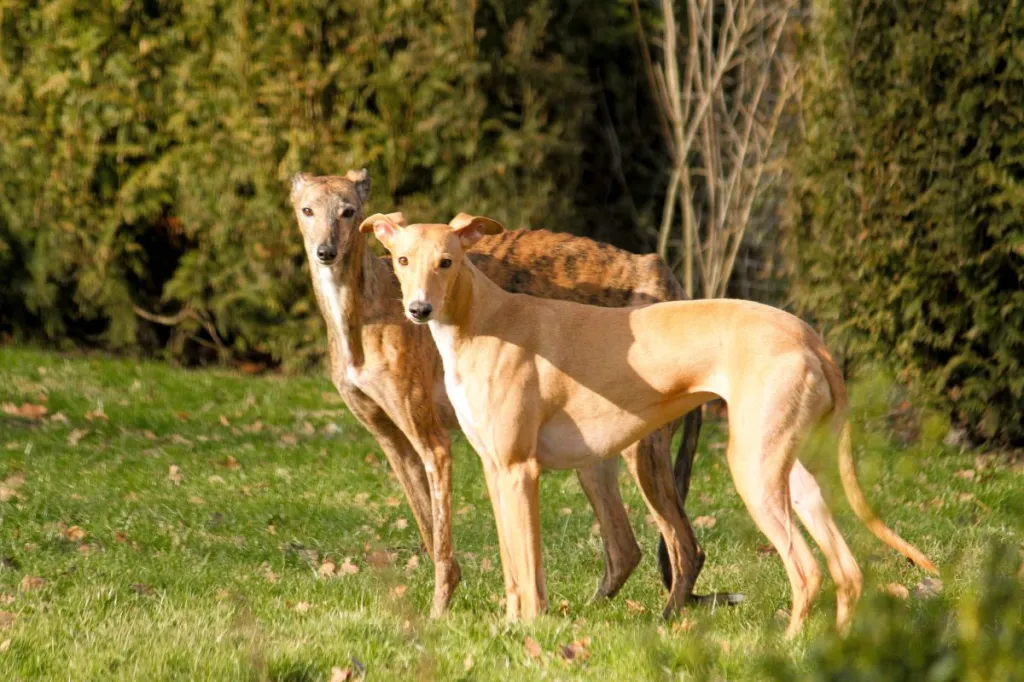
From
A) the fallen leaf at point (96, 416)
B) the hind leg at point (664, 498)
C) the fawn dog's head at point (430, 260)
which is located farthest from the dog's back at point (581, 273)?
the fallen leaf at point (96, 416)

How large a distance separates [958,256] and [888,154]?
881 mm

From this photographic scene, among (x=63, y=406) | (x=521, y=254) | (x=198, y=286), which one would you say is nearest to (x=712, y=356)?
(x=521, y=254)

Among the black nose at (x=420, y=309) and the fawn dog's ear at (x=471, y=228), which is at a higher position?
the fawn dog's ear at (x=471, y=228)

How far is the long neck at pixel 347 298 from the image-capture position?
244 inches

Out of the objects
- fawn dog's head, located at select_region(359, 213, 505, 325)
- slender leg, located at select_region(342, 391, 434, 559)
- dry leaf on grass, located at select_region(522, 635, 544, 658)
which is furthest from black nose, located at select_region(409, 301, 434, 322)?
slender leg, located at select_region(342, 391, 434, 559)

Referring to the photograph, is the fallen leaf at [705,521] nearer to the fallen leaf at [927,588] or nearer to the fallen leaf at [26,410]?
the fallen leaf at [927,588]

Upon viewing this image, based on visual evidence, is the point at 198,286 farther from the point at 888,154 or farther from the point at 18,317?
the point at 888,154

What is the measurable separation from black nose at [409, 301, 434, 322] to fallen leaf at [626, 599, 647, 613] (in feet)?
6.05

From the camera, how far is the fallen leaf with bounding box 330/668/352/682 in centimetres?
453

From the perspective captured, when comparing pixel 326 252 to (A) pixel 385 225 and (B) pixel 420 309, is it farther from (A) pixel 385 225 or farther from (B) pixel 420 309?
(B) pixel 420 309

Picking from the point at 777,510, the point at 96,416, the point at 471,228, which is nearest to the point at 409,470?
the point at 471,228

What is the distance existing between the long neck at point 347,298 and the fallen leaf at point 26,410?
4.78 metres

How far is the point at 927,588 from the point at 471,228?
8.08ft

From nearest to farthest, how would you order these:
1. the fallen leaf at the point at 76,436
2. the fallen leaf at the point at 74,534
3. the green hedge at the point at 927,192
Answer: the fallen leaf at the point at 74,534 < the green hedge at the point at 927,192 < the fallen leaf at the point at 76,436
